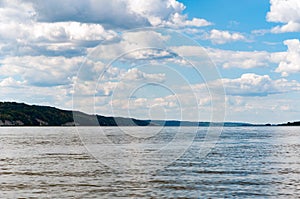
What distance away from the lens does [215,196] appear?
50000 mm

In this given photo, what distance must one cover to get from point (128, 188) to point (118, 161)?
3190cm

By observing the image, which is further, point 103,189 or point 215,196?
point 103,189

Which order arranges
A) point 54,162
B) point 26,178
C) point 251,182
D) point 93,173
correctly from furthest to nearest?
point 54,162, point 93,173, point 26,178, point 251,182

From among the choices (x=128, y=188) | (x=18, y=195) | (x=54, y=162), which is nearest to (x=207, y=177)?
(x=128, y=188)

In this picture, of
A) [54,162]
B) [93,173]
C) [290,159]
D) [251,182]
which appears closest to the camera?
[251,182]

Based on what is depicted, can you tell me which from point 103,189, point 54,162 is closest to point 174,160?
point 54,162

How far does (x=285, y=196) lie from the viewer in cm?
5075

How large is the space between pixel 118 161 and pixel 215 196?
128 feet

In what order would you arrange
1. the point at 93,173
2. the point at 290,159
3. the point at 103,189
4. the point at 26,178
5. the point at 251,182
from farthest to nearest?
the point at 290,159 → the point at 93,173 → the point at 26,178 → the point at 251,182 → the point at 103,189

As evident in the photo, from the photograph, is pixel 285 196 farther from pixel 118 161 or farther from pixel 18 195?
pixel 118 161

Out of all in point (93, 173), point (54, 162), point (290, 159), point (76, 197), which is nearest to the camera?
point (76, 197)

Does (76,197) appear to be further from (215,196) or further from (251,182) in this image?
(251,182)

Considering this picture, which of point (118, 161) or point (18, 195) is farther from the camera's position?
point (118, 161)

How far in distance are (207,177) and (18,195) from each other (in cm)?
2578
